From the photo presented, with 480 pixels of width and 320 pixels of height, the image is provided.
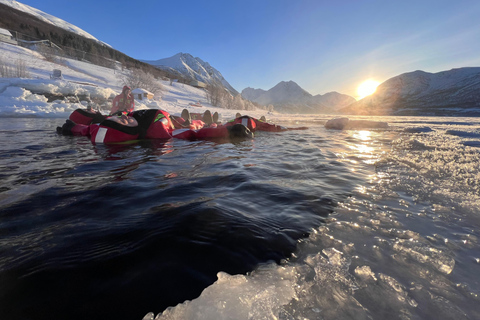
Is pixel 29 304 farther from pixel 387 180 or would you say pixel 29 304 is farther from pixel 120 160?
pixel 387 180

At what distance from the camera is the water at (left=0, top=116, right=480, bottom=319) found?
962mm

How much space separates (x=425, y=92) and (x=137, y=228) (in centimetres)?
12519

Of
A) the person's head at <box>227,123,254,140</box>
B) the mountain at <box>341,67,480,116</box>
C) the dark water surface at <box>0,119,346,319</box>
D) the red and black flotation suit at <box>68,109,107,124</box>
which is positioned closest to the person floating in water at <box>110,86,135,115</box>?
the red and black flotation suit at <box>68,109,107,124</box>

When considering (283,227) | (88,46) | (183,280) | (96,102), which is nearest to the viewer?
(183,280)

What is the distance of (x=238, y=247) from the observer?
1383mm

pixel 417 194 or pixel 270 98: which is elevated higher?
pixel 270 98

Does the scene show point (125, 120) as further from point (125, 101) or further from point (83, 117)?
point (125, 101)

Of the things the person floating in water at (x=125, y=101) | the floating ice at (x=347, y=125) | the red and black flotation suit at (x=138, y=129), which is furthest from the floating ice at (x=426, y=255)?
the floating ice at (x=347, y=125)

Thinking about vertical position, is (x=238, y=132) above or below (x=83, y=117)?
below

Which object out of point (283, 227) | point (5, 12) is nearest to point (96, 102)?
point (283, 227)

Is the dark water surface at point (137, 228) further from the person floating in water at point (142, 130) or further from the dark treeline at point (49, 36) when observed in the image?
the dark treeline at point (49, 36)

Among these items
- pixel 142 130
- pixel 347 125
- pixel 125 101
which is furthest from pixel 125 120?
pixel 347 125

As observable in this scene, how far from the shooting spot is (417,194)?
227 cm

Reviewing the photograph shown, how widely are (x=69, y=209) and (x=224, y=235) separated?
4.79 ft
